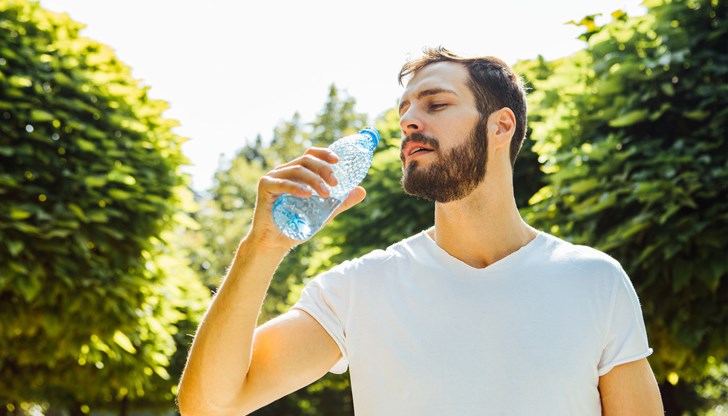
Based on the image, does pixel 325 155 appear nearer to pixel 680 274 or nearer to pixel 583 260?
pixel 583 260

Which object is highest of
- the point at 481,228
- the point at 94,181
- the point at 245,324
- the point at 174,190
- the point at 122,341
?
the point at 245,324

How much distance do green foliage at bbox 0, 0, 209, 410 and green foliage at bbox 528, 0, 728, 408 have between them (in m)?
4.53

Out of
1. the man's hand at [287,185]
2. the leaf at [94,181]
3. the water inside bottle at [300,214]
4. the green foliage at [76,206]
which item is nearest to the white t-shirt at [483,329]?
the water inside bottle at [300,214]

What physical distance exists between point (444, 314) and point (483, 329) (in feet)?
0.46

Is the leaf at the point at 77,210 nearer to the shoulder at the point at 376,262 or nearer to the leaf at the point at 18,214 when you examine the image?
the leaf at the point at 18,214

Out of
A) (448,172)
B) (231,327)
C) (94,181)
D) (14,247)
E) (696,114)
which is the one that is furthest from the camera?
(94,181)

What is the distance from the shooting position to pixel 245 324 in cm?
238

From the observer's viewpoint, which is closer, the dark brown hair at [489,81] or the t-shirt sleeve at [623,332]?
the t-shirt sleeve at [623,332]

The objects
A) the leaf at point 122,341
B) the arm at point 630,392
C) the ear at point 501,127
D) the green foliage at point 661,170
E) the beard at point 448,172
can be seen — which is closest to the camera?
the arm at point 630,392

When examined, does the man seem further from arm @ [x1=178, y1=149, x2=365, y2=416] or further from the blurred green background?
the blurred green background

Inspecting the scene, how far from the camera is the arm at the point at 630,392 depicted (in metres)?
2.47

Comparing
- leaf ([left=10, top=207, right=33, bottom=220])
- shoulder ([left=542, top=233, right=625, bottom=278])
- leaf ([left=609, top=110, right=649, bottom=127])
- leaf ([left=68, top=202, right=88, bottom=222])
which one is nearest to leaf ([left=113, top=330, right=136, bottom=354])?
leaf ([left=68, top=202, right=88, bottom=222])

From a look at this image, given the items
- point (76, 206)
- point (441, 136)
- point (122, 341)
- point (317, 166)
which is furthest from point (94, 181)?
point (317, 166)

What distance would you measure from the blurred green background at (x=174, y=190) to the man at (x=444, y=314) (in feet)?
12.8
